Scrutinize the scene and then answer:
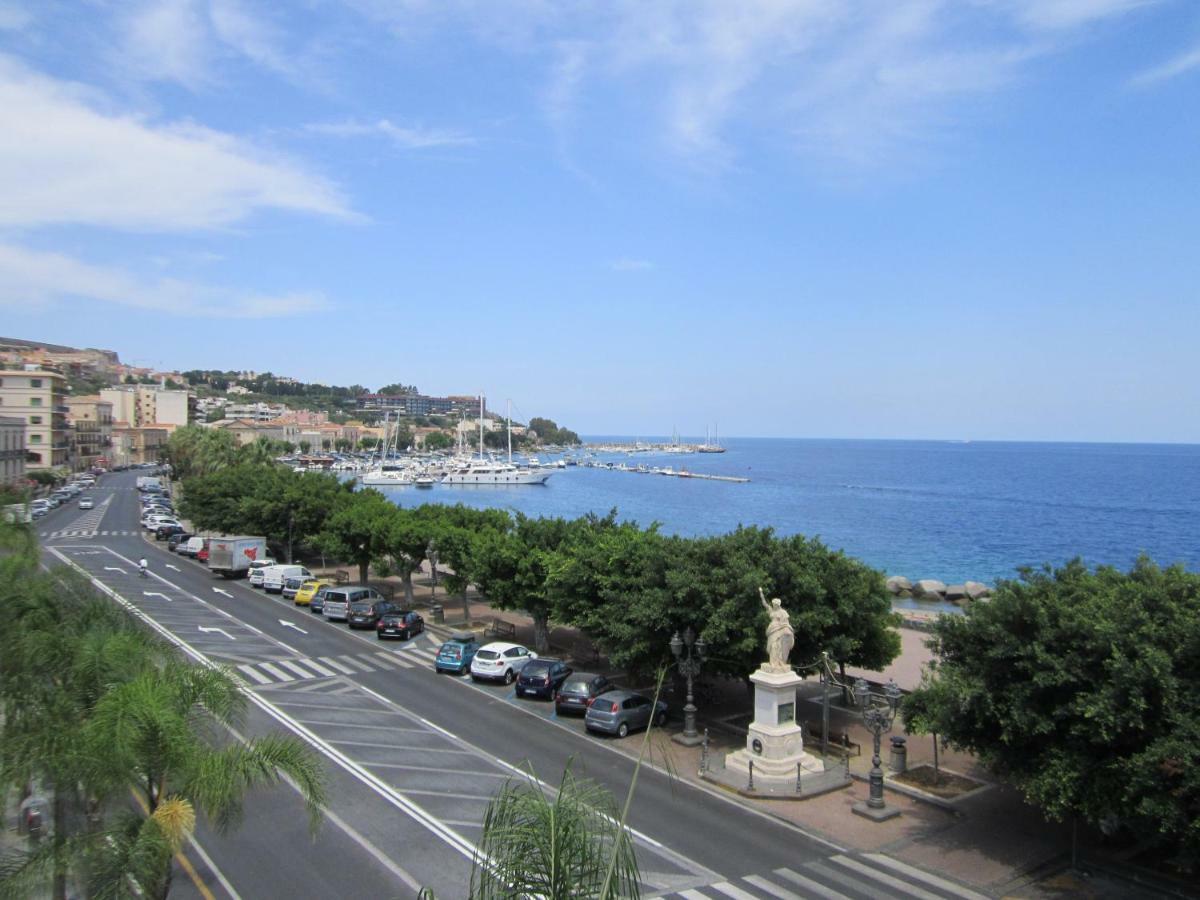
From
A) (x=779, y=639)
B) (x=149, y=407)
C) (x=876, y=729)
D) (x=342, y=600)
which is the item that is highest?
(x=149, y=407)

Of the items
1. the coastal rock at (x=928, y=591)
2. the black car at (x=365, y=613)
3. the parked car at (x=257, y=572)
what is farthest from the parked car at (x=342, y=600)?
the coastal rock at (x=928, y=591)

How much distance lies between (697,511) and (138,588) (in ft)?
284

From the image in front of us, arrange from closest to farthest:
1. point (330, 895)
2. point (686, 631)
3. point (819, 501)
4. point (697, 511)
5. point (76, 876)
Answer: point (76, 876) → point (330, 895) → point (686, 631) → point (697, 511) → point (819, 501)

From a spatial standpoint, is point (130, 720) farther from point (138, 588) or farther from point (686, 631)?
point (138, 588)

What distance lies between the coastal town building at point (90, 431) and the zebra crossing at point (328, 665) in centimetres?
12060

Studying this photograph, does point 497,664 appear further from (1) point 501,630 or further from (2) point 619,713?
(1) point 501,630

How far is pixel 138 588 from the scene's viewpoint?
41875 millimetres

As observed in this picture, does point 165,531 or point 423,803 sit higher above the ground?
point 423,803

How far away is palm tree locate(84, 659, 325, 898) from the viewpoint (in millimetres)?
9445

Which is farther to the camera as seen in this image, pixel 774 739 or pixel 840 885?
pixel 774 739

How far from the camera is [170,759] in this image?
9.65 m

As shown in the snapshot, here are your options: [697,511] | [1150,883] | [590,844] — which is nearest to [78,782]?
[590,844]

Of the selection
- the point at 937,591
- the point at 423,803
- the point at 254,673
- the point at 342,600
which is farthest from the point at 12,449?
the point at 423,803

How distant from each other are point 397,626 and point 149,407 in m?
187
